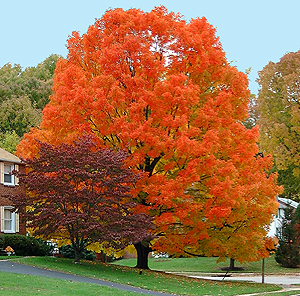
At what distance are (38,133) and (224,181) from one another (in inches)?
402

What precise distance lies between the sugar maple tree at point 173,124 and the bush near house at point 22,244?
19.8 feet

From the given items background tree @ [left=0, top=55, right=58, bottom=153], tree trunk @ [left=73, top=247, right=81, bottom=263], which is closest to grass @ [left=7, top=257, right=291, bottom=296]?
tree trunk @ [left=73, top=247, right=81, bottom=263]

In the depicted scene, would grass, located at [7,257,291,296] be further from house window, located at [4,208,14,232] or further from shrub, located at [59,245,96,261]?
shrub, located at [59,245,96,261]

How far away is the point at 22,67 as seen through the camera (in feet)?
262

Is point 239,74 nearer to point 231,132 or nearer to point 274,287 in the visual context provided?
point 231,132

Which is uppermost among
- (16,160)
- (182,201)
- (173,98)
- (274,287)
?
(173,98)

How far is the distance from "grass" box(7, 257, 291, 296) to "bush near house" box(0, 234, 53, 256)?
4.86m

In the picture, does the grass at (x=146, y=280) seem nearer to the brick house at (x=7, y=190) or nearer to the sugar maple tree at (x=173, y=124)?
the sugar maple tree at (x=173, y=124)

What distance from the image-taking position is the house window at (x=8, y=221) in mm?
34750

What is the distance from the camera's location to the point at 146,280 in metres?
24.3

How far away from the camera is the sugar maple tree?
25.9 metres

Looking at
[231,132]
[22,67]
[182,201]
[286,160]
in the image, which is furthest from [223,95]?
[22,67]

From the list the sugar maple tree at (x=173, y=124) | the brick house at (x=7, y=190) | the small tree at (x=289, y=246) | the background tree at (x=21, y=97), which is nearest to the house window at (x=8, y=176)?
the brick house at (x=7, y=190)

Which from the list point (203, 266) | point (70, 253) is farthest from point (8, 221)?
point (203, 266)
